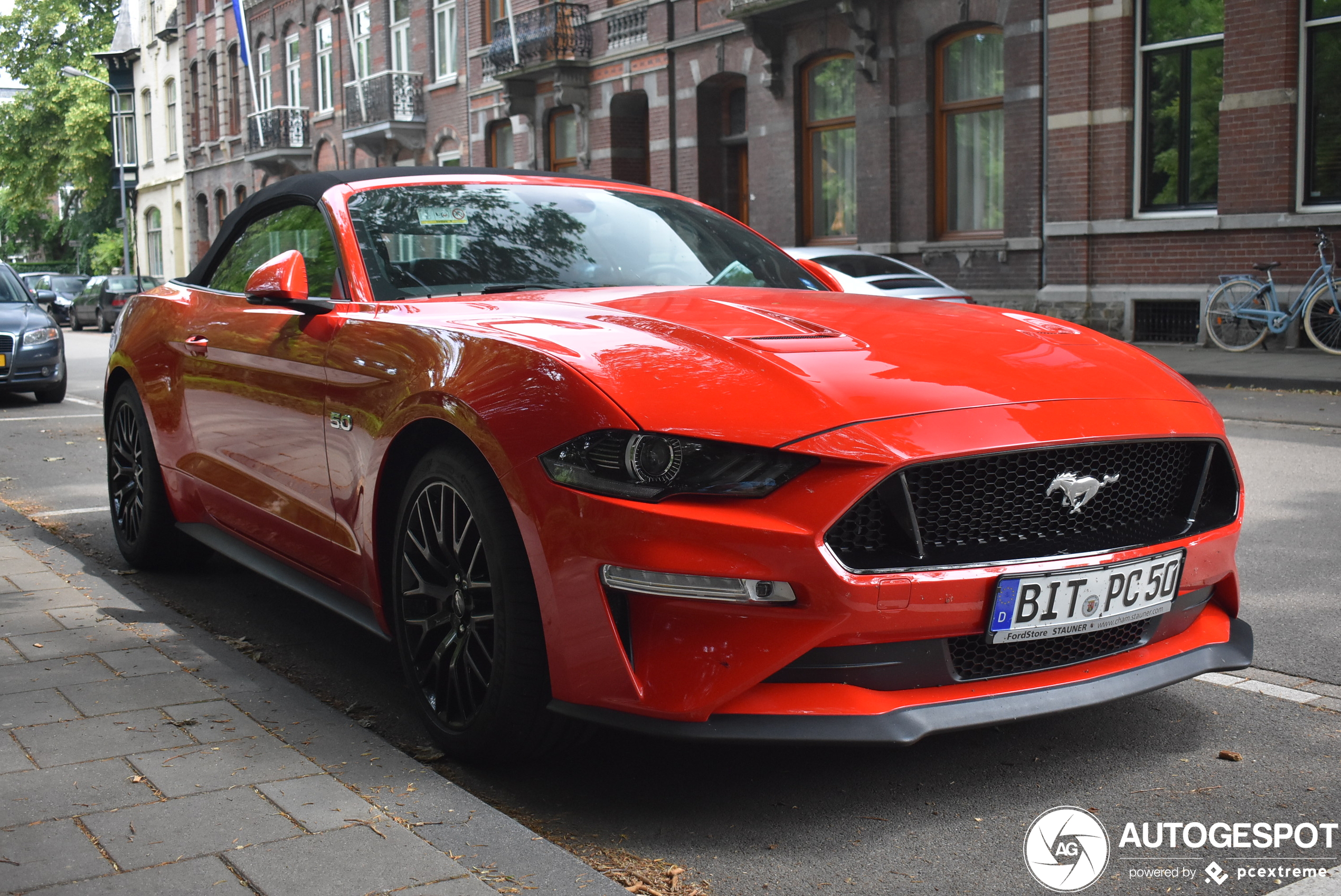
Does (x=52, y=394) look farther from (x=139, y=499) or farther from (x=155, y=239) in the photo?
(x=155, y=239)

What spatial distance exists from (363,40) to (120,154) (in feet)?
71.5

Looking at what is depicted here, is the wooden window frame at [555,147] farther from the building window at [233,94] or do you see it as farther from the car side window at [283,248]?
the car side window at [283,248]

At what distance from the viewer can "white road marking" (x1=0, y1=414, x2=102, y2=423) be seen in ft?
41.2

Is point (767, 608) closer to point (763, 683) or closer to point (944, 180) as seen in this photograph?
point (763, 683)

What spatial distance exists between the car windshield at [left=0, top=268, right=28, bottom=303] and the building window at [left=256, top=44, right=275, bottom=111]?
28.4 m

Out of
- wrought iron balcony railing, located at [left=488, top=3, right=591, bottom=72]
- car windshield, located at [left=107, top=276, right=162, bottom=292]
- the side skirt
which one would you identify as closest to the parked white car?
the side skirt

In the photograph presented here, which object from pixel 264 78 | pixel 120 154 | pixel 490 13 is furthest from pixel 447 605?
pixel 120 154

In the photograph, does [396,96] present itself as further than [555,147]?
Yes

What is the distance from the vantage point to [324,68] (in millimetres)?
38531

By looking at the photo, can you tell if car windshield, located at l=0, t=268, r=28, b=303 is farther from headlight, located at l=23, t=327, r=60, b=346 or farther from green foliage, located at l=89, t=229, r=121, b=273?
green foliage, located at l=89, t=229, r=121, b=273

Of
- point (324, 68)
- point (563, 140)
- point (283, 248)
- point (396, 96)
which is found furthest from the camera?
point (324, 68)

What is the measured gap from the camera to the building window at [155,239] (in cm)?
5197

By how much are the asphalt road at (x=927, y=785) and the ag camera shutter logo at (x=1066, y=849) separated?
0.09ft

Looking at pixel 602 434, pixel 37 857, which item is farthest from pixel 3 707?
pixel 602 434
